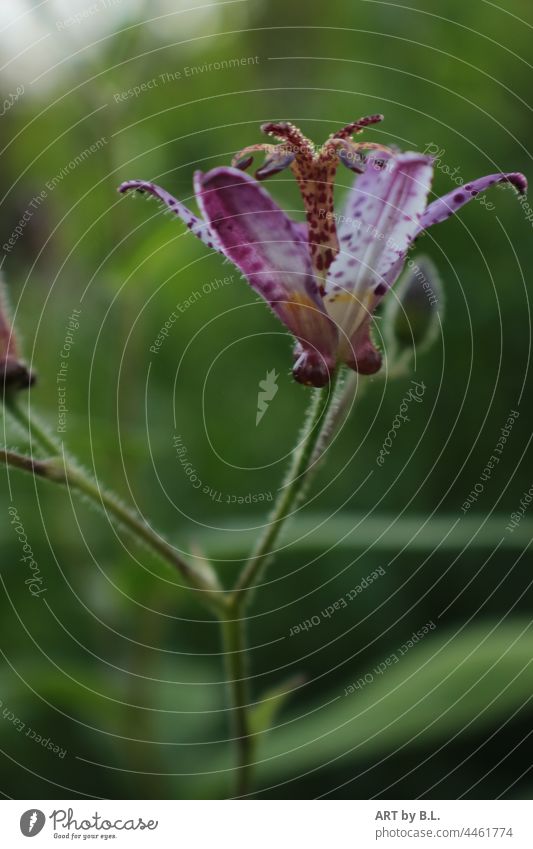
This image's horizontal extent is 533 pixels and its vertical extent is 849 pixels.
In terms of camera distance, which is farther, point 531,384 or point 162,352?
point 162,352

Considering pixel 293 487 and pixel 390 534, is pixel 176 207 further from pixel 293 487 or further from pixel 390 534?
pixel 390 534

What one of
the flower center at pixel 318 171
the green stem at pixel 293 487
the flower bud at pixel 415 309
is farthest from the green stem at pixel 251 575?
the flower bud at pixel 415 309

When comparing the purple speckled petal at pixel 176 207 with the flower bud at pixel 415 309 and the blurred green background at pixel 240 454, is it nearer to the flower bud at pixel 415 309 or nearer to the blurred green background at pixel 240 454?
the flower bud at pixel 415 309

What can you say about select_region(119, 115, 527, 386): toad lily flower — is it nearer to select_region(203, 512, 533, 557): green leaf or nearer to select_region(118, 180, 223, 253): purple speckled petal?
select_region(118, 180, 223, 253): purple speckled petal

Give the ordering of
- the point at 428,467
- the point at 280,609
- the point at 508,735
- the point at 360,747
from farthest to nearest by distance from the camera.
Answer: the point at 428,467
the point at 280,609
the point at 508,735
the point at 360,747

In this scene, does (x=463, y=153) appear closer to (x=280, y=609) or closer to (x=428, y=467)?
(x=428, y=467)
